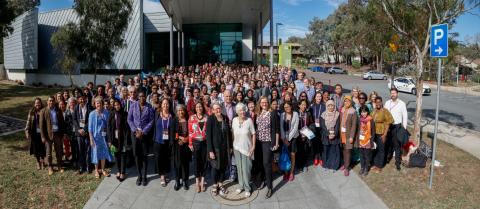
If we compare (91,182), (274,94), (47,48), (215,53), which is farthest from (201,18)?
(91,182)

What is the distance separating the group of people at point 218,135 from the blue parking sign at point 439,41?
1.28 meters

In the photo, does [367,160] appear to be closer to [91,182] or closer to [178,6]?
→ [91,182]

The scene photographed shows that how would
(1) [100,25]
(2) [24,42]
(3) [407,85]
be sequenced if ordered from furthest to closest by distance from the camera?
(2) [24,42] → (3) [407,85] → (1) [100,25]

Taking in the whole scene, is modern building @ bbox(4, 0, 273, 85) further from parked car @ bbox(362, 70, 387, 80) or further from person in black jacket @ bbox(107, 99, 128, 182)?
person in black jacket @ bbox(107, 99, 128, 182)

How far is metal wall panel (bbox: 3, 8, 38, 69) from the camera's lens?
2764 cm

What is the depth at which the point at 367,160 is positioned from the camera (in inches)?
247

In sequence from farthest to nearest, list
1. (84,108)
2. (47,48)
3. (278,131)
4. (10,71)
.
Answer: (10,71) < (47,48) < (84,108) < (278,131)

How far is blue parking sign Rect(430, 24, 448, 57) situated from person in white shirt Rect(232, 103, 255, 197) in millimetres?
3310

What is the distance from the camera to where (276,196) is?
18.7 ft

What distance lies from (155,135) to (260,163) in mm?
1985

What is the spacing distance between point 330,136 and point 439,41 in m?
2.46

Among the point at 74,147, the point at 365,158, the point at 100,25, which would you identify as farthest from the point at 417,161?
the point at 100,25

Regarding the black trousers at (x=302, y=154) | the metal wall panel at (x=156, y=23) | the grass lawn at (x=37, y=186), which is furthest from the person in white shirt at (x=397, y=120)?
the metal wall panel at (x=156, y=23)

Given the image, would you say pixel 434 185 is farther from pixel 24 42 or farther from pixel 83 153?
pixel 24 42
